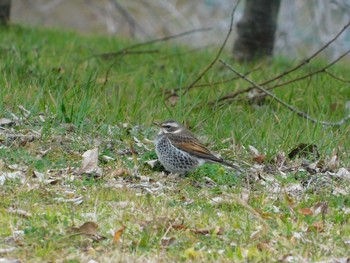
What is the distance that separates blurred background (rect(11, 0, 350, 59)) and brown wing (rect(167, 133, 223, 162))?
704 centimetres

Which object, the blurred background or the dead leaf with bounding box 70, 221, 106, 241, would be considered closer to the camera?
the dead leaf with bounding box 70, 221, 106, 241

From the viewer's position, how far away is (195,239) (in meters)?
5.77

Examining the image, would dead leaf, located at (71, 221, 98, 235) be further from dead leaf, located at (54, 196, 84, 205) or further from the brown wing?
the brown wing

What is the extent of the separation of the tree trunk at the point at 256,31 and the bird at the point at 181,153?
6.13 meters

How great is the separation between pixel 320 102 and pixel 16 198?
552 centimetres

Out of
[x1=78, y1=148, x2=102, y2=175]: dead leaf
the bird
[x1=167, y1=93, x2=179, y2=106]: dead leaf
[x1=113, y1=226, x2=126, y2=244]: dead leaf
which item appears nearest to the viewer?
[x1=113, y1=226, x2=126, y2=244]: dead leaf

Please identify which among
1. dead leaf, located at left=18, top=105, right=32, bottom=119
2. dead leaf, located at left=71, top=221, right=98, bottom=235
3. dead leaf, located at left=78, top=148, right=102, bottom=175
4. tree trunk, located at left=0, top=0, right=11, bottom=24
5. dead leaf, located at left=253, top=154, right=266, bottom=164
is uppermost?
dead leaf, located at left=71, top=221, right=98, bottom=235

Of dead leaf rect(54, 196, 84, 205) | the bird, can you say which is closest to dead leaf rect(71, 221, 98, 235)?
dead leaf rect(54, 196, 84, 205)

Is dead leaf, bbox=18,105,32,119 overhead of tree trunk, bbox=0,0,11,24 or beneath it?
overhead

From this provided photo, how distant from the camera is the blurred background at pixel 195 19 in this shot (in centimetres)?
1672

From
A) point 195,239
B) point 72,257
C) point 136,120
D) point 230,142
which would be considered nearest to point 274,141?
point 230,142

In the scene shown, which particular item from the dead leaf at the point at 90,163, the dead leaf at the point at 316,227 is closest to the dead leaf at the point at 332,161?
the dead leaf at the point at 316,227

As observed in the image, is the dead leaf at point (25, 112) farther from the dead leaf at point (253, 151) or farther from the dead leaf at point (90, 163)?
the dead leaf at point (253, 151)

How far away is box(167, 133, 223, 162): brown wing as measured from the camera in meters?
7.41
